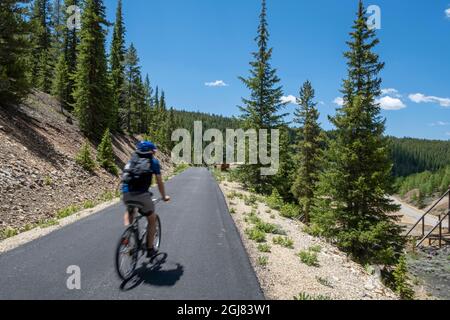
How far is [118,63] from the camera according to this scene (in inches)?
1850

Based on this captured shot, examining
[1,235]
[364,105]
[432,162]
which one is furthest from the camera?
[432,162]

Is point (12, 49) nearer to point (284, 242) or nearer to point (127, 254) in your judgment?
point (127, 254)

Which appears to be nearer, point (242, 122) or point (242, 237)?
point (242, 237)

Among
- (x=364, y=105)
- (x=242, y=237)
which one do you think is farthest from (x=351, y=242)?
(x=242, y=237)

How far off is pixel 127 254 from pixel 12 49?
58.2 ft

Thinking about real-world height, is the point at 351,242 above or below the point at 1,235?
below

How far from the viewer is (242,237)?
9.63m

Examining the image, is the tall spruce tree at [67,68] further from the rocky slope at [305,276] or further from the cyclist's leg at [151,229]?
the rocky slope at [305,276]

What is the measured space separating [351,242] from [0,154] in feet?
60.1

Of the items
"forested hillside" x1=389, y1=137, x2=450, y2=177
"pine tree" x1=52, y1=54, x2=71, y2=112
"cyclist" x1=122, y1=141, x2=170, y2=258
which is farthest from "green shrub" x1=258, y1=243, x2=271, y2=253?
"forested hillside" x1=389, y1=137, x2=450, y2=177

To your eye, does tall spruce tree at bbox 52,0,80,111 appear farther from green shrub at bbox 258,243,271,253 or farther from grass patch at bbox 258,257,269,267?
grass patch at bbox 258,257,269,267

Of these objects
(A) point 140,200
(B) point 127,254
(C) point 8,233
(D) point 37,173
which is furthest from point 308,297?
(D) point 37,173

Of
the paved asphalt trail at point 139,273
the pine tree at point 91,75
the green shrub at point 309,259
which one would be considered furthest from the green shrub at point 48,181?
the pine tree at point 91,75
